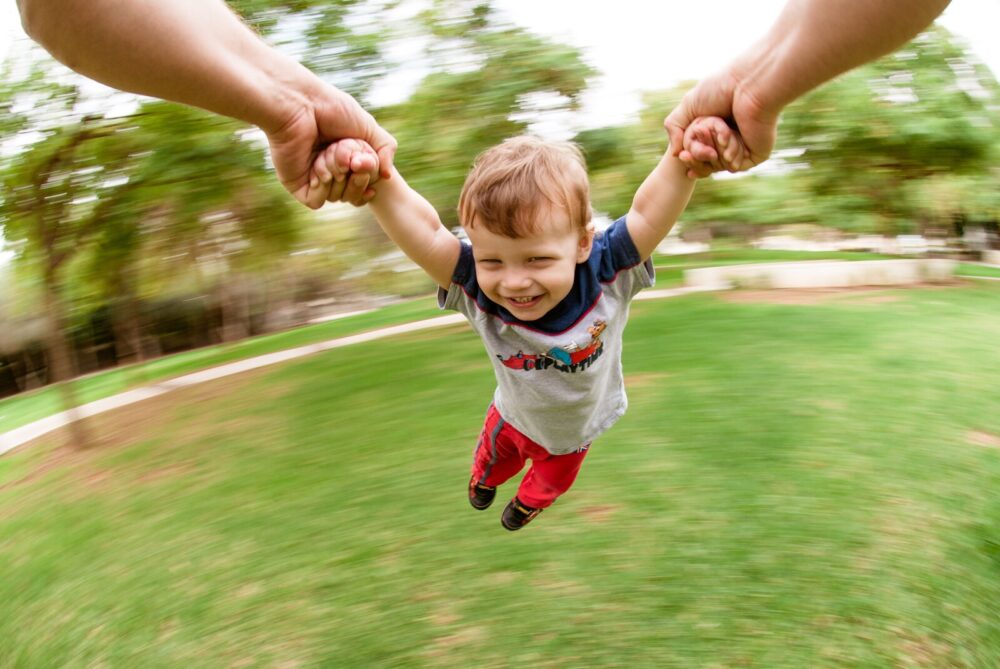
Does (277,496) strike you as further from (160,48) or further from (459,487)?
(160,48)

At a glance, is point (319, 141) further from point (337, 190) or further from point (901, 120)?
point (901, 120)

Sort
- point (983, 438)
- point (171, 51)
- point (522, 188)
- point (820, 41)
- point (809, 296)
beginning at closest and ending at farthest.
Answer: point (171, 51) < point (820, 41) < point (522, 188) < point (983, 438) < point (809, 296)

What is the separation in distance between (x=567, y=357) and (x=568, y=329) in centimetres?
9

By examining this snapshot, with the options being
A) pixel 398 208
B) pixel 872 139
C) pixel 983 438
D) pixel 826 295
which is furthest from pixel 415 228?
pixel 826 295

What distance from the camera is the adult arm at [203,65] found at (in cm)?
85

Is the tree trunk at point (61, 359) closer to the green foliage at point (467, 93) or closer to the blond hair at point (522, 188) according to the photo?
the green foliage at point (467, 93)

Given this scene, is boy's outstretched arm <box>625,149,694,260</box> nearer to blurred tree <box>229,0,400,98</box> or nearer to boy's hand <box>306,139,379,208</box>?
boy's hand <box>306,139,379,208</box>

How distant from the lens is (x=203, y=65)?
3.27 ft

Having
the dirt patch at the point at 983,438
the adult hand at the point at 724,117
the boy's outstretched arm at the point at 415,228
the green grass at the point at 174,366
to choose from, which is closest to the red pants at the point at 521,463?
the boy's outstretched arm at the point at 415,228

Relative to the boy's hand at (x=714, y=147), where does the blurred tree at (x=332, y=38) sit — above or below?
below

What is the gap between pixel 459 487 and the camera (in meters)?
4.68

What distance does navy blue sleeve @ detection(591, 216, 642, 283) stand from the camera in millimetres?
1738

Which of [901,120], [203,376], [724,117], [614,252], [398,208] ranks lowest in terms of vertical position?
[203,376]

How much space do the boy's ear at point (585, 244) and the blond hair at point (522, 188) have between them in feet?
0.09
